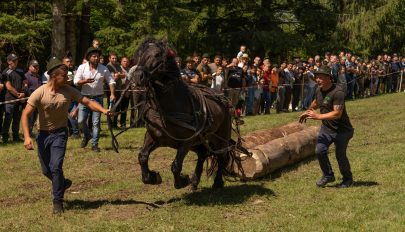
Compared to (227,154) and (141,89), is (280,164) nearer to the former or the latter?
(227,154)

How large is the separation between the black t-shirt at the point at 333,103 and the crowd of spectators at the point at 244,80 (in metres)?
2.50

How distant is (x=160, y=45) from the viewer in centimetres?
806

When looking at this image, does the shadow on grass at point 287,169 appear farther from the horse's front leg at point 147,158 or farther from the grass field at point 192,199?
the horse's front leg at point 147,158

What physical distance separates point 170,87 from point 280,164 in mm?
3423

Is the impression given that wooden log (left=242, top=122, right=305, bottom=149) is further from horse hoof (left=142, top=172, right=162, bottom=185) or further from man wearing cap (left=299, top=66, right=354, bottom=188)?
horse hoof (left=142, top=172, right=162, bottom=185)

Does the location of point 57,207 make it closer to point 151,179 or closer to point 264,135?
point 151,179

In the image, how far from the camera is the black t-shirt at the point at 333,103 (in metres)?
9.04

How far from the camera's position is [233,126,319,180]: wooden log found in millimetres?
10070

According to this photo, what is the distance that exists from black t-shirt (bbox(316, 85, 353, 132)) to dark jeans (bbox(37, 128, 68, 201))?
3.92 m

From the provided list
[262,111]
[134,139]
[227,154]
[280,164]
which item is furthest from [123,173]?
[262,111]

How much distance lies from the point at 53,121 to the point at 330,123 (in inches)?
165

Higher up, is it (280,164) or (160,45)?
(160,45)

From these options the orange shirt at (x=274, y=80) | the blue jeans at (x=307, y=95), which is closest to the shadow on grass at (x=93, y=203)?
the orange shirt at (x=274, y=80)

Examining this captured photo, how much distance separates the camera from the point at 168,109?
8188 millimetres
